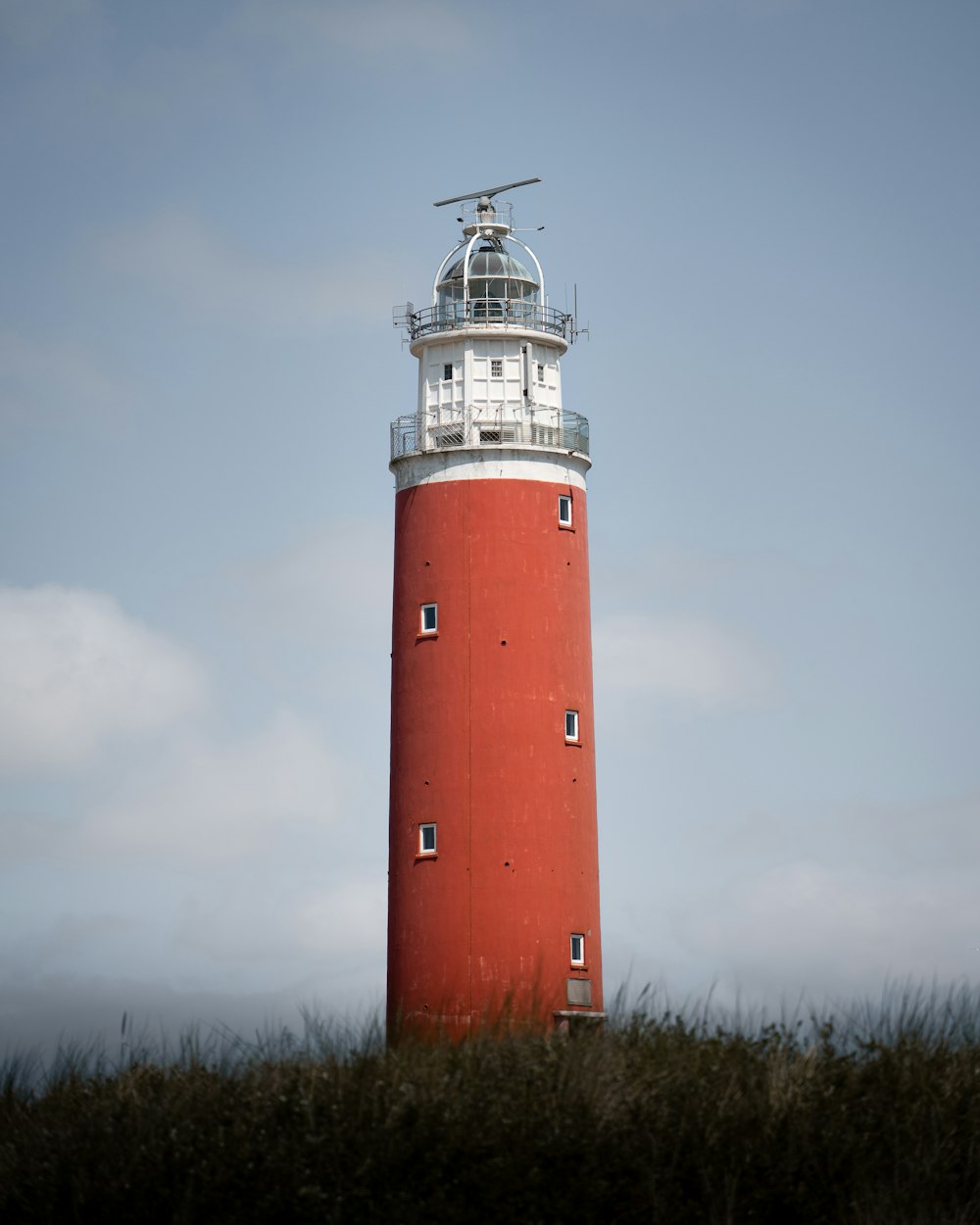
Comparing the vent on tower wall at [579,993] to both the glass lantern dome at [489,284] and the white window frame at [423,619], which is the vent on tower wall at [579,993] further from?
the glass lantern dome at [489,284]

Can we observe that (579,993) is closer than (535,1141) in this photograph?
No

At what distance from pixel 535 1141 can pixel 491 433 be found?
818 inches

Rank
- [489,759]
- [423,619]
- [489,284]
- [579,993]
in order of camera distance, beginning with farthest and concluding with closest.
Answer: [489,284] → [423,619] → [489,759] → [579,993]

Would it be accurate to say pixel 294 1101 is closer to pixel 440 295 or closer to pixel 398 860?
pixel 398 860

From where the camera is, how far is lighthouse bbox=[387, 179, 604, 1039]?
38.4m

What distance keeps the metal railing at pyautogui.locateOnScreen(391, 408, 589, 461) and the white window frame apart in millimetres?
3341

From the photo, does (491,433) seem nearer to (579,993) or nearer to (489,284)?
(489,284)

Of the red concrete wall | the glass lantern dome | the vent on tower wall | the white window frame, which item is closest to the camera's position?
the red concrete wall


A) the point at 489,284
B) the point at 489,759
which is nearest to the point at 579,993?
the point at 489,759

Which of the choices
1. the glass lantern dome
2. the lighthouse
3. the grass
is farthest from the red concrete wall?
the grass

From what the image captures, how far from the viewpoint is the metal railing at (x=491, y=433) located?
41000 millimetres

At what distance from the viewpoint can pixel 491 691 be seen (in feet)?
129

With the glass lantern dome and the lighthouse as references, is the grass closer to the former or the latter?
the lighthouse

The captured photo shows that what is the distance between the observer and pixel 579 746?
131 ft
